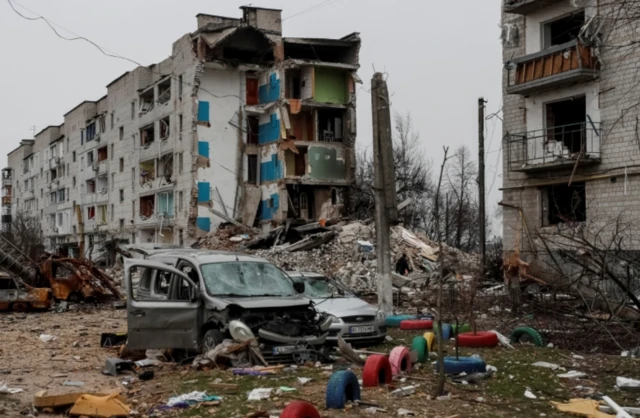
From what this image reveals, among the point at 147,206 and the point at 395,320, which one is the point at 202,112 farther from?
the point at 395,320

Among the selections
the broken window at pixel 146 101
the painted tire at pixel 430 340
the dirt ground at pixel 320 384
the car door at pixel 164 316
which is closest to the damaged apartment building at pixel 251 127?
the broken window at pixel 146 101

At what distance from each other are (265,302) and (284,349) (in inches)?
35.7

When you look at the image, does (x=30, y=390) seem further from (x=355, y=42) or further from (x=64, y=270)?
(x=355, y=42)

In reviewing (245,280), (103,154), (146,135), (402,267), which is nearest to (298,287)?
(245,280)

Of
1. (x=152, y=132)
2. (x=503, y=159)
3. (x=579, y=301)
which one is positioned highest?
(x=152, y=132)

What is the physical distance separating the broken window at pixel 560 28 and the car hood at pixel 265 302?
16799 mm

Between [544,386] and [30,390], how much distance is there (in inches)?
279

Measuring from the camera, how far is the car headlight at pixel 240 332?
36.3 ft

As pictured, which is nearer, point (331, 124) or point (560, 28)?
point (560, 28)

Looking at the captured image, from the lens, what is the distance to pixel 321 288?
1614 centimetres

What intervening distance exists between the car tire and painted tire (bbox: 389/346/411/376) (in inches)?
109

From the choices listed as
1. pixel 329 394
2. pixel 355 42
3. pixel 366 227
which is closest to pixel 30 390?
pixel 329 394

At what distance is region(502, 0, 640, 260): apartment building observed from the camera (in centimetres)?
2281

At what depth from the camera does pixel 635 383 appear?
9.13 m
